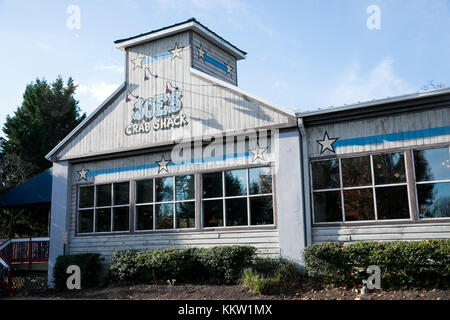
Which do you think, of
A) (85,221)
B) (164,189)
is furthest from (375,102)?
(85,221)

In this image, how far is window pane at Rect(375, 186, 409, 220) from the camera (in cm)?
1064

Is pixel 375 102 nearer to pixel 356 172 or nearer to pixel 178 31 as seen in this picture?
pixel 356 172

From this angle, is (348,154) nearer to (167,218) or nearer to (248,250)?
(248,250)

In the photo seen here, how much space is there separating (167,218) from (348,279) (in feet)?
19.8

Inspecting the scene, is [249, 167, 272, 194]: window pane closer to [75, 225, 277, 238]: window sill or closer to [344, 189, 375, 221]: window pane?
[75, 225, 277, 238]: window sill

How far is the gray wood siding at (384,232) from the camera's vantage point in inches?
400

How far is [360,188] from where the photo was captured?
11.2m

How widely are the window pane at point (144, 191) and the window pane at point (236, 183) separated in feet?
9.55

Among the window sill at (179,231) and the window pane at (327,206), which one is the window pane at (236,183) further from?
the window pane at (327,206)

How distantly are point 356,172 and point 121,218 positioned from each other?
26.1ft

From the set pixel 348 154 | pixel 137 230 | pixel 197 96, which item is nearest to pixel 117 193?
pixel 137 230

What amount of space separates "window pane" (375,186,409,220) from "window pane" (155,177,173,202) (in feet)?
20.8

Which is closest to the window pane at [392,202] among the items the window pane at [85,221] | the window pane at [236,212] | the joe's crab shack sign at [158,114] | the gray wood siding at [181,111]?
the gray wood siding at [181,111]

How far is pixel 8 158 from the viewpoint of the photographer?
30094 mm
